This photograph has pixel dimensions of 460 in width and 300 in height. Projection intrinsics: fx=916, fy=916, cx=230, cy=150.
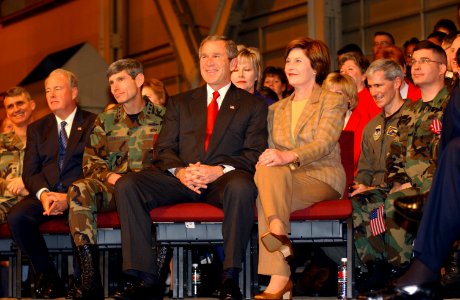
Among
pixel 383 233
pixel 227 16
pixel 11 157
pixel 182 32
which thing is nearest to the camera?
pixel 383 233

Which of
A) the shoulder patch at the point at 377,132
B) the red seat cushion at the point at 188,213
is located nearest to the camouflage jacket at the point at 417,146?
the shoulder patch at the point at 377,132

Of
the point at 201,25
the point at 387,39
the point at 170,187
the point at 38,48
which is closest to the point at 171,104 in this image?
the point at 170,187

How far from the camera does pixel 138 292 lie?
5.04 meters

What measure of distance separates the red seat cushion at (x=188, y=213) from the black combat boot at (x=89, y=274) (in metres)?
0.46

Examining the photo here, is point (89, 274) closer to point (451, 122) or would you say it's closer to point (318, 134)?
point (318, 134)

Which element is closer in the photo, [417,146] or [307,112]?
[417,146]

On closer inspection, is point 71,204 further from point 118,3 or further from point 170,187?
point 118,3

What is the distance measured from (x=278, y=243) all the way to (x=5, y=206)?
2.78 metres

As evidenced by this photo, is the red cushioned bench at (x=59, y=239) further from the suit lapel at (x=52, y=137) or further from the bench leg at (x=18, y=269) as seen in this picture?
the suit lapel at (x=52, y=137)

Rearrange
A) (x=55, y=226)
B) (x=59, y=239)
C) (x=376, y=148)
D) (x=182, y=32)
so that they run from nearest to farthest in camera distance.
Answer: (x=376, y=148)
(x=55, y=226)
(x=59, y=239)
(x=182, y=32)

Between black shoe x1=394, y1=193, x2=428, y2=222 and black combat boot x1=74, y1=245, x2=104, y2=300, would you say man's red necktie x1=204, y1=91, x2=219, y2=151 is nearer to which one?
black combat boot x1=74, y1=245, x2=104, y2=300

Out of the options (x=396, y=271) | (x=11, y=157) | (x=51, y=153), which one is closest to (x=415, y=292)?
(x=396, y=271)

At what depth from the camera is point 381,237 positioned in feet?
17.0

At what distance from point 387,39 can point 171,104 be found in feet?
9.28
